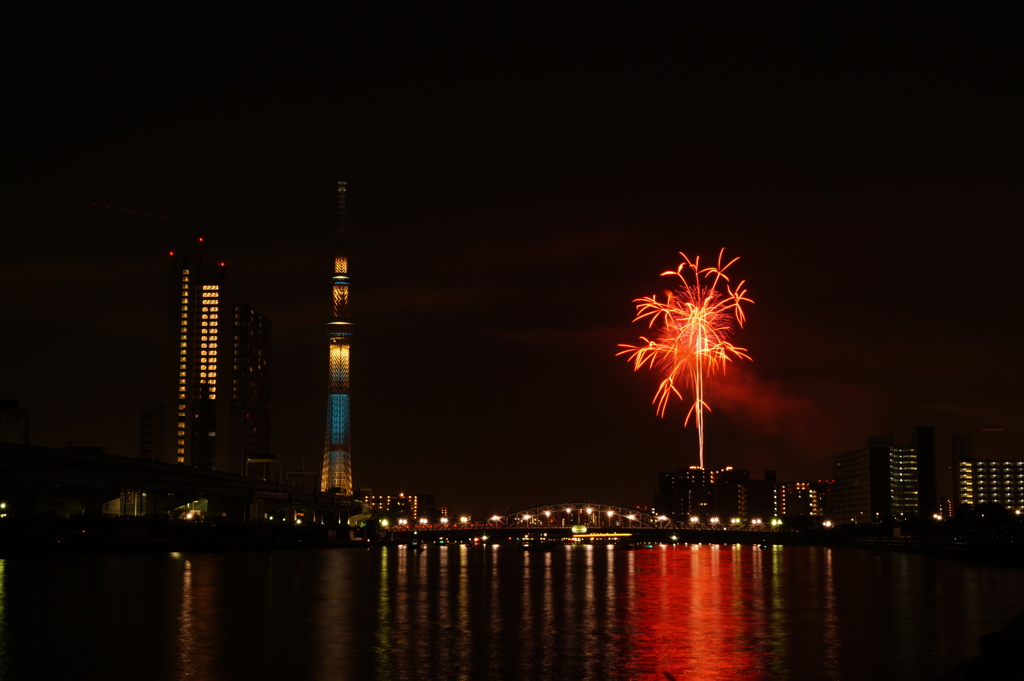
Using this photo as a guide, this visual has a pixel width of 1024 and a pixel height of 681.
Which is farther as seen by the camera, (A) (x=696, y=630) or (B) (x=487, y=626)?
(B) (x=487, y=626)

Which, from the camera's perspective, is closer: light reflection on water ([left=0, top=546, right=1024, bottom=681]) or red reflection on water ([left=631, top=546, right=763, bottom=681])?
red reflection on water ([left=631, top=546, right=763, bottom=681])

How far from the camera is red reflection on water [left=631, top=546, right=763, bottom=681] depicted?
31.2 meters

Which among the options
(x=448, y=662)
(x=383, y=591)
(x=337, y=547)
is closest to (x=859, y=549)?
(x=337, y=547)

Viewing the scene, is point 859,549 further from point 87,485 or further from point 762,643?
point 762,643

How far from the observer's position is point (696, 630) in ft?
136

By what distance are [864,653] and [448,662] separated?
42.3 feet

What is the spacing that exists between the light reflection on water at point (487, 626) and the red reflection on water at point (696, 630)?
0.09 m

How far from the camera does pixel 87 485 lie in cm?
12006

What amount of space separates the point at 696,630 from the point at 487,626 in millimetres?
7993

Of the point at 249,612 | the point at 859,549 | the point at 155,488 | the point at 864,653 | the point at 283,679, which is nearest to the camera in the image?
the point at 283,679

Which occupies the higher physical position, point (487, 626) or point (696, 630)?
point (696, 630)

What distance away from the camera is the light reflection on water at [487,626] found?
105ft

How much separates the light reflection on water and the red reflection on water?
0.09 metres

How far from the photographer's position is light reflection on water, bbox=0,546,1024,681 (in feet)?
105
